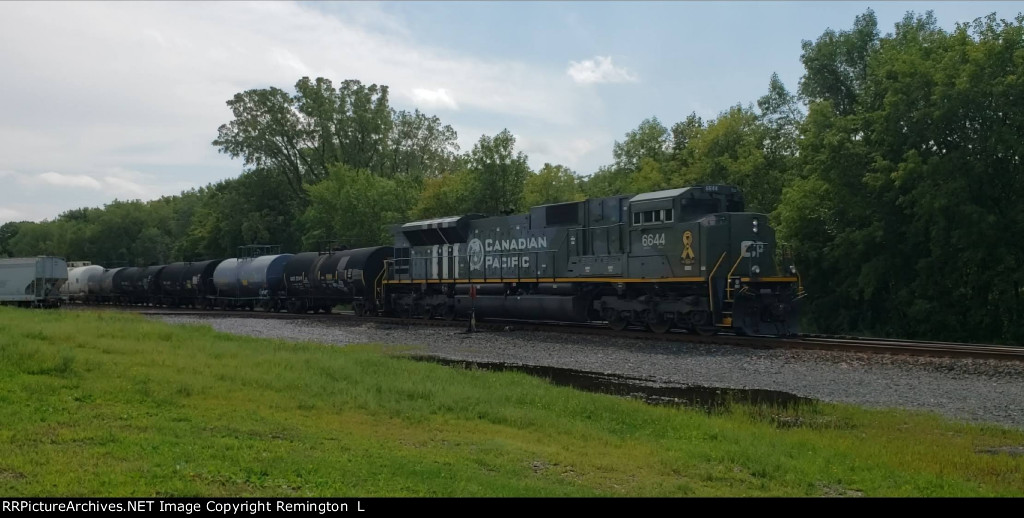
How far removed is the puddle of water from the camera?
1213cm

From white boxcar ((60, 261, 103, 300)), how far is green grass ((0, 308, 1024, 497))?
4851 cm

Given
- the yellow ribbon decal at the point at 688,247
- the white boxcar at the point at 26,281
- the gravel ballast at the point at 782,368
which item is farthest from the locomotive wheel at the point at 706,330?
the white boxcar at the point at 26,281

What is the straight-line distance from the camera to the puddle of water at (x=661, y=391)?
39.8 feet

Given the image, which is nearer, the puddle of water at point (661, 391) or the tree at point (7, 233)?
the puddle of water at point (661, 391)

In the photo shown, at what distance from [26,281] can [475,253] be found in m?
26.7

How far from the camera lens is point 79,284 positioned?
57.9m

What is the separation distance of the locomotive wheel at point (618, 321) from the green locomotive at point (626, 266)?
3cm

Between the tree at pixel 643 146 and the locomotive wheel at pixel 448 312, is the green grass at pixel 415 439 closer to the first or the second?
the locomotive wheel at pixel 448 312

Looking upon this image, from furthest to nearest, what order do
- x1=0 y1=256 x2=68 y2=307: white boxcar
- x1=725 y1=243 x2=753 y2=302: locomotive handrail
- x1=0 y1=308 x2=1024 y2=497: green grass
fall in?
x1=0 y1=256 x2=68 y2=307: white boxcar → x1=725 y1=243 x2=753 y2=302: locomotive handrail → x1=0 y1=308 x2=1024 y2=497: green grass

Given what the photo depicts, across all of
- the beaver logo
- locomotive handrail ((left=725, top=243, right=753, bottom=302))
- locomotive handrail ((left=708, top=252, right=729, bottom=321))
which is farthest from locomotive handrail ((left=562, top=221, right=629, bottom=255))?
the beaver logo

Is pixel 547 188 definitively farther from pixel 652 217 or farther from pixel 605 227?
pixel 652 217

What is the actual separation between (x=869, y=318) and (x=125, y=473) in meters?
27.8

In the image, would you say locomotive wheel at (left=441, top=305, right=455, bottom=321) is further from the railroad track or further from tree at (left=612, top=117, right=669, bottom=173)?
tree at (left=612, top=117, right=669, bottom=173)

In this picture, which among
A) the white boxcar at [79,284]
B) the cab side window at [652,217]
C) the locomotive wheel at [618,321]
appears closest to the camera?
the cab side window at [652,217]
